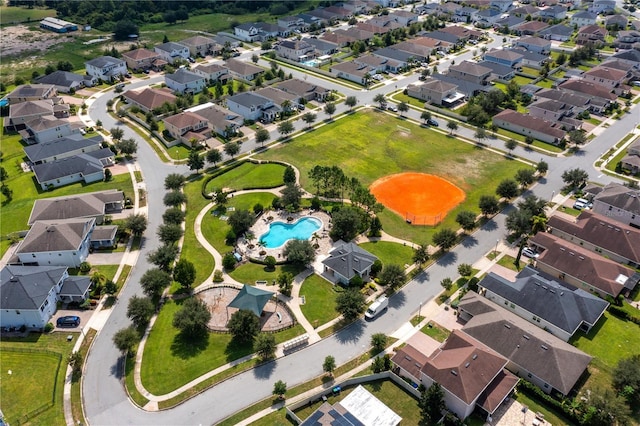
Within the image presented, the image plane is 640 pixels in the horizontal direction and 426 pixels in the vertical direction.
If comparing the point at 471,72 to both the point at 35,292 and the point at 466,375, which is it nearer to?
the point at 466,375

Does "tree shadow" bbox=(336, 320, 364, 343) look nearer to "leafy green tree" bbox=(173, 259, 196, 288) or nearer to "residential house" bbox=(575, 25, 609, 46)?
"leafy green tree" bbox=(173, 259, 196, 288)

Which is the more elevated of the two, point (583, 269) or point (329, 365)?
point (583, 269)

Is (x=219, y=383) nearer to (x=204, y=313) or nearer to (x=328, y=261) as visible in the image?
(x=204, y=313)

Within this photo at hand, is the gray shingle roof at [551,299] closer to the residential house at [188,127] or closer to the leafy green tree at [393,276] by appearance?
the leafy green tree at [393,276]

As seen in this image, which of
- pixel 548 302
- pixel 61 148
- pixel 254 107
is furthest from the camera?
pixel 254 107

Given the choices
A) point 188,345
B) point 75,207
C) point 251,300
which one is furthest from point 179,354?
point 75,207

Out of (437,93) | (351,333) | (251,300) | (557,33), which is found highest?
(557,33)

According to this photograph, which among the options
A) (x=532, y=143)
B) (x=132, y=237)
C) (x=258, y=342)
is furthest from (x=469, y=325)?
(x=532, y=143)

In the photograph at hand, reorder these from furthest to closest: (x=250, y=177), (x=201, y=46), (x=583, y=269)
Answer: (x=201, y=46)
(x=250, y=177)
(x=583, y=269)
